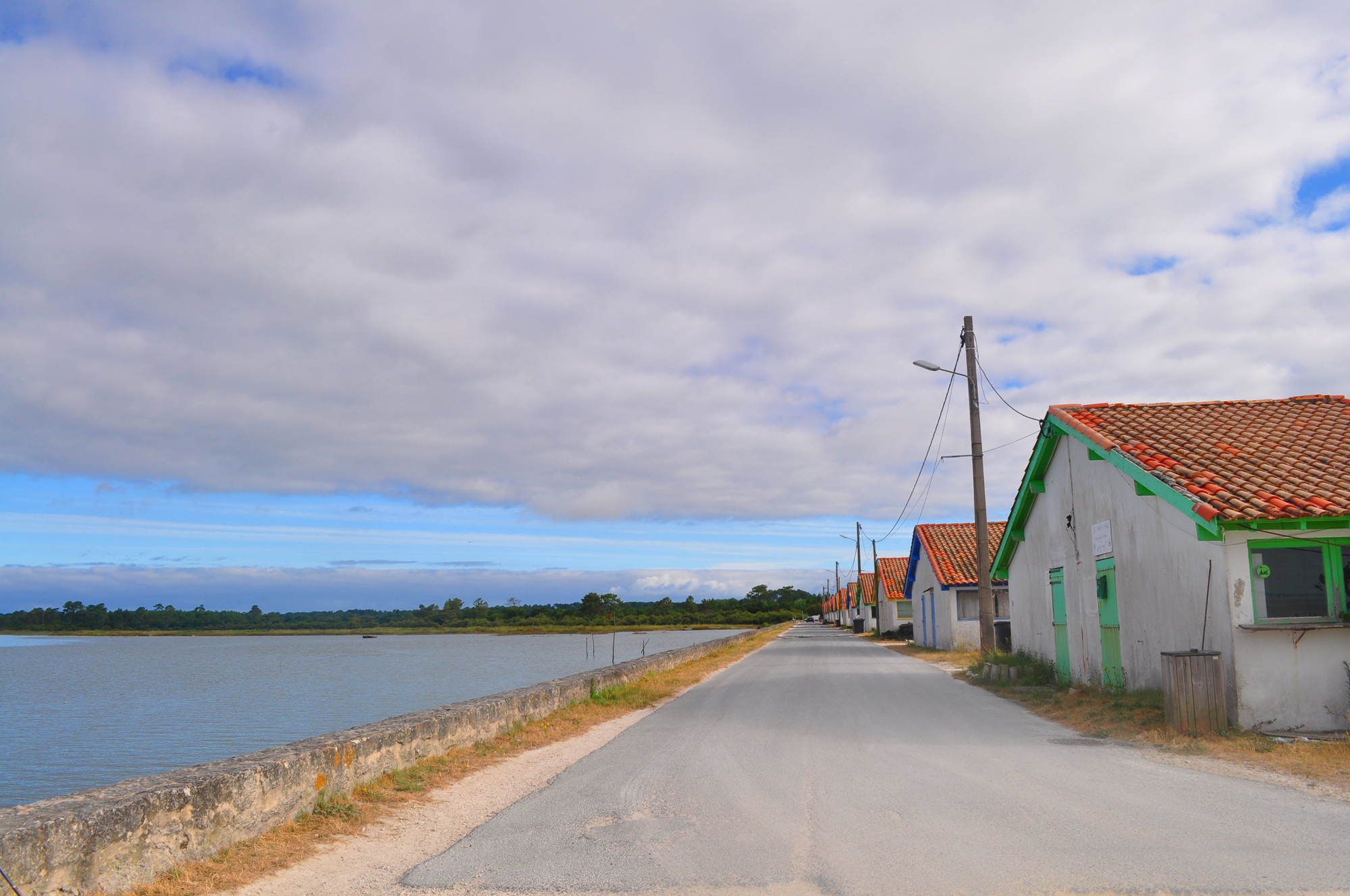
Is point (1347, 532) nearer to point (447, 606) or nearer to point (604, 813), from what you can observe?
point (604, 813)

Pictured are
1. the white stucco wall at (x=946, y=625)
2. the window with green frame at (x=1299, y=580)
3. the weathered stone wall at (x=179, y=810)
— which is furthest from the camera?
the white stucco wall at (x=946, y=625)

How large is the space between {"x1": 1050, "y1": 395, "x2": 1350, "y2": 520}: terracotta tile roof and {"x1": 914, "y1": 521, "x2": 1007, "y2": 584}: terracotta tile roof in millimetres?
16984

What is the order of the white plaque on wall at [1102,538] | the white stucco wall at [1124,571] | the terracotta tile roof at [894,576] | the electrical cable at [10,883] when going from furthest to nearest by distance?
the terracotta tile roof at [894,576] → the white plaque on wall at [1102,538] → the white stucco wall at [1124,571] → the electrical cable at [10,883]

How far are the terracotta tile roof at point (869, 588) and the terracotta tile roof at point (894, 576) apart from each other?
5654 millimetres

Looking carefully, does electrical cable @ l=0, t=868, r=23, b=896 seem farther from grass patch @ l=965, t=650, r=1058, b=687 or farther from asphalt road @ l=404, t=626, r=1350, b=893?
grass patch @ l=965, t=650, r=1058, b=687

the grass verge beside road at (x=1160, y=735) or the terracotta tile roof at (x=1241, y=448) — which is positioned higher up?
the terracotta tile roof at (x=1241, y=448)

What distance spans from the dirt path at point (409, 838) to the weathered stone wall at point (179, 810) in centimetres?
54

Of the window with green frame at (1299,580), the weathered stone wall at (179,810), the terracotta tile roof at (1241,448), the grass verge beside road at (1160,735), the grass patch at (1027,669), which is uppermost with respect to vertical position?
the terracotta tile roof at (1241,448)

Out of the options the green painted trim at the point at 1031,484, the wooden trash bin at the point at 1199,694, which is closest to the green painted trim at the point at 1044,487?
the green painted trim at the point at 1031,484

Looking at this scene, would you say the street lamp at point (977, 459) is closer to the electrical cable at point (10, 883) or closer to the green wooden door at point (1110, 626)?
the green wooden door at point (1110, 626)

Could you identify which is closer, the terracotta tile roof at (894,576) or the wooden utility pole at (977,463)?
the wooden utility pole at (977,463)

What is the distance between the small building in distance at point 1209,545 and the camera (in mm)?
10070

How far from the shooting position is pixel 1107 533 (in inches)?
560

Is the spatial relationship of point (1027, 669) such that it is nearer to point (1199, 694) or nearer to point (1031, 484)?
point (1031, 484)
